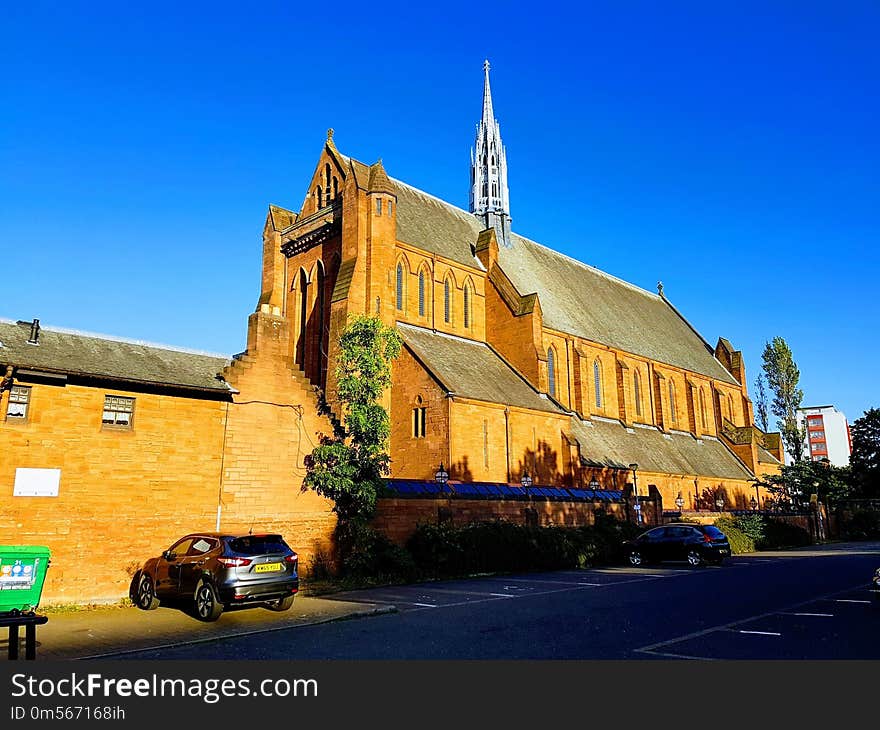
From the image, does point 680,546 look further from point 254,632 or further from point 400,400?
point 254,632

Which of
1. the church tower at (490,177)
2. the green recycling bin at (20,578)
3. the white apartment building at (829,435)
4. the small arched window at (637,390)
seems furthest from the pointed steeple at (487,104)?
the white apartment building at (829,435)

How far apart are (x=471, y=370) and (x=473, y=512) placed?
11851 millimetres

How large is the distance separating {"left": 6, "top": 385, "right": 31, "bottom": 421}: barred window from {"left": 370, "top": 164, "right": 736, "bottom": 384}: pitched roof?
25.0m

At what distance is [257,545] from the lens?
13609mm

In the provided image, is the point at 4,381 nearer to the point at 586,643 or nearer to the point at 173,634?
the point at 173,634

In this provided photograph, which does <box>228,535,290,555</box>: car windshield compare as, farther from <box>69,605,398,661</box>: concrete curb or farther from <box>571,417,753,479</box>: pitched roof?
<box>571,417,753,479</box>: pitched roof

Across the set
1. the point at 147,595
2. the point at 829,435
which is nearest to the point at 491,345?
the point at 147,595

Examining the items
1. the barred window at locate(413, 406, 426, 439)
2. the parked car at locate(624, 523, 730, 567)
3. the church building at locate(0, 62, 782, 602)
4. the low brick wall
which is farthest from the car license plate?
the parked car at locate(624, 523, 730, 567)

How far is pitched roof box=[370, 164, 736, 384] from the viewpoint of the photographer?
4284 cm

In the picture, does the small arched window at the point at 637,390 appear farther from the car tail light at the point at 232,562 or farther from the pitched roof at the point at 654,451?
the car tail light at the point at 232,562

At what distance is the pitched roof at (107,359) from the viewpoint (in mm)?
15789

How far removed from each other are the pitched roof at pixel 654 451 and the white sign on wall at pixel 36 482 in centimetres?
2731

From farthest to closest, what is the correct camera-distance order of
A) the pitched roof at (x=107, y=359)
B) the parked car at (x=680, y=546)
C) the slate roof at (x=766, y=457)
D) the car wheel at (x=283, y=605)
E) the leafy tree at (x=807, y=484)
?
the slate roof at (x=766, y=457) < the leafy tree at (x=807, y=484) < the parked car at (x=680, y=546) < the pitched roof at (x=107, y=359) < the car wheel at (x=283, y=605)

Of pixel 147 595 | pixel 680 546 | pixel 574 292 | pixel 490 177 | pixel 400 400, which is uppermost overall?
pixel 490 177
